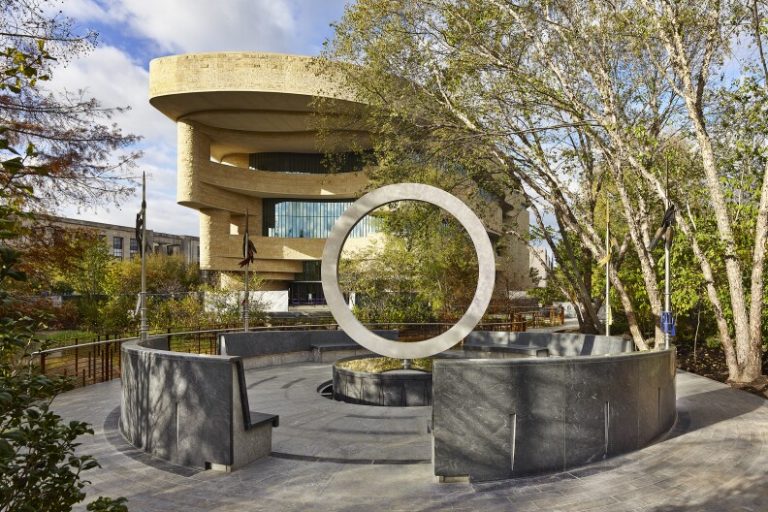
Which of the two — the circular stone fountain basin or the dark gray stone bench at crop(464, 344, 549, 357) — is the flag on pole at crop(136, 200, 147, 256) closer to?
the circular stone fountain basin

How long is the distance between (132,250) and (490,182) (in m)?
78.3

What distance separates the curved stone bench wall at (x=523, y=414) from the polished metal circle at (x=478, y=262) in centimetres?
347

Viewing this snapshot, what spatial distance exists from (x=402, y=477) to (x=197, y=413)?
2.84 meters

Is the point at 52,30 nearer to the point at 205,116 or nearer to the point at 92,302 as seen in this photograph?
the point at 92,302

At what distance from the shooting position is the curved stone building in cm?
4162

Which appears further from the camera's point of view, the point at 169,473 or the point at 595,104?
the point at 595,104

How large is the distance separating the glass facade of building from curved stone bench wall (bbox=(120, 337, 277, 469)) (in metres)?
45.5

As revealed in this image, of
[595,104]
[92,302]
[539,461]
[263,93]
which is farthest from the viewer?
[263,93]

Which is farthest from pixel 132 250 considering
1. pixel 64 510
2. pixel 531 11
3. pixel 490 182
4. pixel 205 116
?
pixel 64 510

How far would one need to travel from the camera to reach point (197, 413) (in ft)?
21.0

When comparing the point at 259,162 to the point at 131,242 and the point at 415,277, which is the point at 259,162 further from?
the point at 131,242

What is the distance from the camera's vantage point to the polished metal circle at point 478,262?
Result: 10.0 meters

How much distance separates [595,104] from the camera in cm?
1648

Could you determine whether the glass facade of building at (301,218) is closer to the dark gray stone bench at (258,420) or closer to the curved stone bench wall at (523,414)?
the dark gray stone bench at (258,420)
